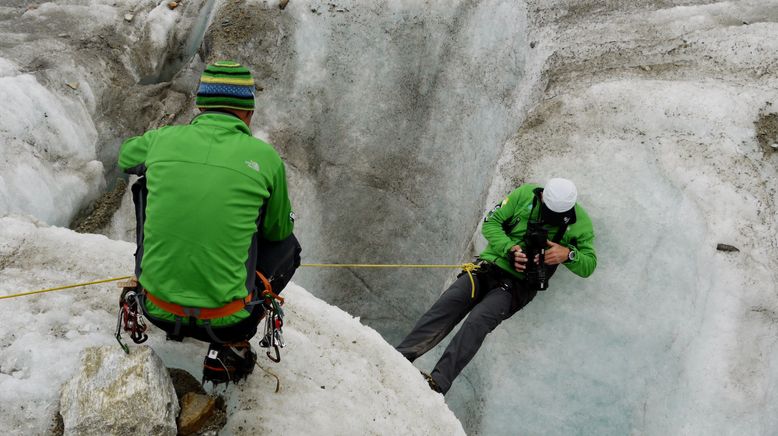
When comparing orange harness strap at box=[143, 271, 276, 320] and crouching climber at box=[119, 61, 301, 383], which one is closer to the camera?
crouching climber at box=[119, 61, 301, 383]

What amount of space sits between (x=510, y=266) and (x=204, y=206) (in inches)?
148

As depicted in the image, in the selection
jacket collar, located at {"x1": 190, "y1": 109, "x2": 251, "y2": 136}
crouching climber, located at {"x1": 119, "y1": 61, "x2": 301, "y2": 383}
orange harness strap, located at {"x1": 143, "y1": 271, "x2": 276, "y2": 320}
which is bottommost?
orange harness strap, located at {"x1": 143, "y1": 271, "x2": 276, "y2": 320}

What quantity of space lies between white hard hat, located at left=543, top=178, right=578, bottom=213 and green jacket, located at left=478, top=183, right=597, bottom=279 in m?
0.23

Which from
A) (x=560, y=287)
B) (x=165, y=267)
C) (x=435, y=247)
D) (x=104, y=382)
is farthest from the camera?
(x=435, y=247)

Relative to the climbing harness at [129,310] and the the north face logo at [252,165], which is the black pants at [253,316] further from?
the the north face logo at [252,165]

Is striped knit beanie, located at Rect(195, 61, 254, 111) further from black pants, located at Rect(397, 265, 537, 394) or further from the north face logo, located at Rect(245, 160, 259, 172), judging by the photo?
black pants, located at Rect(397, 265, 537, 394)

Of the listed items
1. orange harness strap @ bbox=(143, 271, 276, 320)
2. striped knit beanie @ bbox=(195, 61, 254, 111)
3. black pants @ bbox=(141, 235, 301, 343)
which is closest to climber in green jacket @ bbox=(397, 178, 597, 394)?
black pants @ bbox=(141, 235, 301, 343)

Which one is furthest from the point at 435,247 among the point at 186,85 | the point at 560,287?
the point at 186,85

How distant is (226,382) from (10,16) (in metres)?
7.97

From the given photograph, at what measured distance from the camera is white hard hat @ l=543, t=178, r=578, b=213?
19.7 feet

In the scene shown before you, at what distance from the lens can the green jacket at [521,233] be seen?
241 inches

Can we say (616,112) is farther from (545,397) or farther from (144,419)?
(144,419)

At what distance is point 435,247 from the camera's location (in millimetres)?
9320

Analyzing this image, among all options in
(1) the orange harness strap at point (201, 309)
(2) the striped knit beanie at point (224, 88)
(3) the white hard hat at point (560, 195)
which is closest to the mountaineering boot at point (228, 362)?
(1) the orange harness strap at point (201, 309)
